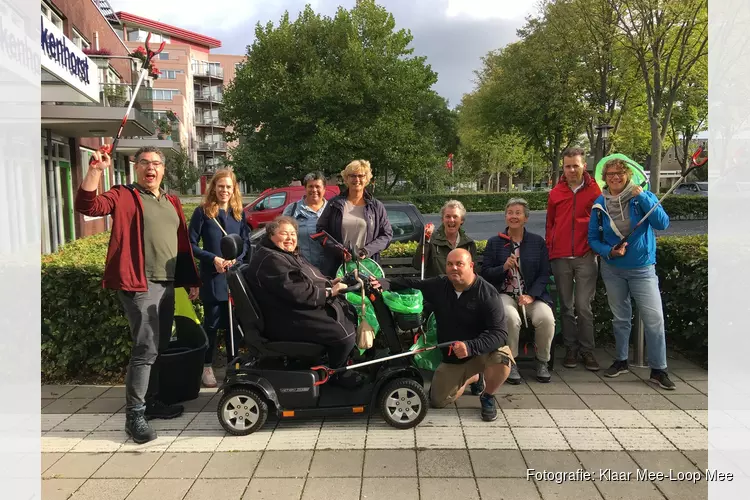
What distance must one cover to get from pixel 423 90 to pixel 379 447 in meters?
27.8

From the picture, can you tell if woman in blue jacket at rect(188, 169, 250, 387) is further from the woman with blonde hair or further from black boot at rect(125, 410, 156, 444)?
black boot at rect(125, 410, 156, 444)

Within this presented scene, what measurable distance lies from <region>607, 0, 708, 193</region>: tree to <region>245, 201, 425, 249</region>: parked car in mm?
12470

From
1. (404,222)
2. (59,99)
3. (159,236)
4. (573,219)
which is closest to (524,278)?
(573,219)

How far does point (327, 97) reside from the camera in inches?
1021

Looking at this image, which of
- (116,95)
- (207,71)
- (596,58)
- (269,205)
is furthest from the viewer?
(207,71)

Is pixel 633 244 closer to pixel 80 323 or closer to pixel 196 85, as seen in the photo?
pixel 80 323

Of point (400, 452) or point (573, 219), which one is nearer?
point (400, 452)

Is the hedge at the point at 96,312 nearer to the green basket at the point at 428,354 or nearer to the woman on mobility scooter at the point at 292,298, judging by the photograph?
the woman on mobility scooter at the point at 292,298

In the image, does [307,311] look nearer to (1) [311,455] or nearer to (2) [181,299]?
(1) [311,455]

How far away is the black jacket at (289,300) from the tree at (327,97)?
22807 millimetres

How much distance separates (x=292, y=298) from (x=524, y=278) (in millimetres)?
2295

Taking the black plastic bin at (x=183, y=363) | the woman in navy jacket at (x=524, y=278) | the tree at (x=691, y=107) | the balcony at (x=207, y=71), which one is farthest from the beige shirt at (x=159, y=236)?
the balcony at (x=207, y=71)

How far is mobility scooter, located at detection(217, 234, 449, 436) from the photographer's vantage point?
3.71 m

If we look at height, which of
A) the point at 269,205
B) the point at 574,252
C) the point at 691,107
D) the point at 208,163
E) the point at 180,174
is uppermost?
the point at 208,163
